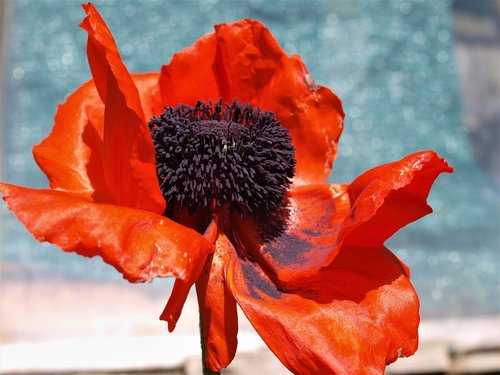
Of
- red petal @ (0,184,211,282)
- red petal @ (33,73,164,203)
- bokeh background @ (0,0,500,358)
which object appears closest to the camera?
red petal @ (0,184,211,282)

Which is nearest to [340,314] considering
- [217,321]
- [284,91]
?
[217,321]

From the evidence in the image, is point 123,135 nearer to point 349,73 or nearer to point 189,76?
→ point 189,76

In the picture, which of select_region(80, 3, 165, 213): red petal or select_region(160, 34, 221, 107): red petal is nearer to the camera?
select_region(80, 3, 165, 213): red petal

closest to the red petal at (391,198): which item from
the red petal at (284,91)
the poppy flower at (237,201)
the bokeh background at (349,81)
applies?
the poppy flower at (237,201)

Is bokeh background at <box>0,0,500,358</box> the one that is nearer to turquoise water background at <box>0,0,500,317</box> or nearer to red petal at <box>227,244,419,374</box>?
turquoise water background at <box>0,0,500,317</box>

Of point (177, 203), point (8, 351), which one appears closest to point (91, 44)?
point (177, 203)

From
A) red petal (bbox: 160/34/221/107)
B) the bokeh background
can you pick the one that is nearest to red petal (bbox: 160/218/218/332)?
red petal (bbox: 160/34/221/107)

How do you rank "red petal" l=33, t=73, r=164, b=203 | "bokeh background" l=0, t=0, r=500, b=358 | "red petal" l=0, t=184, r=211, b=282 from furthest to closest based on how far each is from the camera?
"bokeh background" l=0, t=0, r=500, b=358, "red petal" l=33, t=73, r=164, b=203, "red petal" l=0, t=184, r=211, b=282
